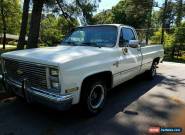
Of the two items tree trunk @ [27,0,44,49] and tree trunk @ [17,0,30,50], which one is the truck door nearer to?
tree trunk @ [27,0,44,49]

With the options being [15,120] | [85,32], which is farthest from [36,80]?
[85,32]

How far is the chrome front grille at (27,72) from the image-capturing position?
14.5ft

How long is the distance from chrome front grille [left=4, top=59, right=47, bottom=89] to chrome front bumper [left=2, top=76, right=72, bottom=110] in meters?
0.12

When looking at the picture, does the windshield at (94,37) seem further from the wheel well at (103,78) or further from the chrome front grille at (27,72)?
the chrome front grille at (27,72)

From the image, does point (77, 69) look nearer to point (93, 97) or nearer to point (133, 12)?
point (93, 97)

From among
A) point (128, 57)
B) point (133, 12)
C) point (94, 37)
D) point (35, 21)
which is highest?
point (133, 12)

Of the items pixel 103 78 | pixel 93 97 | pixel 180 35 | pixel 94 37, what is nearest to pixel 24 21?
pixel 94 37

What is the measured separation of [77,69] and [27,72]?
1.02 m

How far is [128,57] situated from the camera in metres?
6.20

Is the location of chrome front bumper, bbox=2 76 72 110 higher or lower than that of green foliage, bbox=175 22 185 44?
lower

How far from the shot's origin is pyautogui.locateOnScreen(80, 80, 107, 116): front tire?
15.6 feet

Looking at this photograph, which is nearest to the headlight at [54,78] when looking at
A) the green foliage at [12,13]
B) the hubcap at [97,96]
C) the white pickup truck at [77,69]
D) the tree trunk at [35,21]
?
the white pickup truck at [77,69]

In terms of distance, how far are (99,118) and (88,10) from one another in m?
12.1

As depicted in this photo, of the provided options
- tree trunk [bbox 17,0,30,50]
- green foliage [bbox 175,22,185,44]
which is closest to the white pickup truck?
tree trunk [bbox 17,0,30,50]
